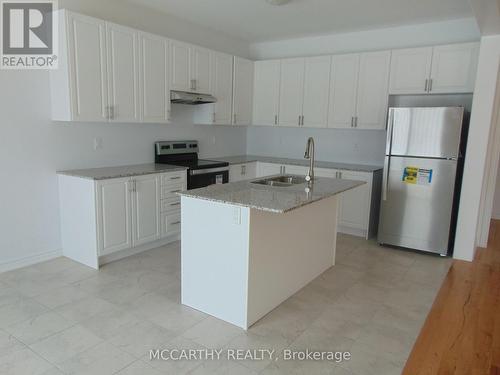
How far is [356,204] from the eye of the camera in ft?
15.5

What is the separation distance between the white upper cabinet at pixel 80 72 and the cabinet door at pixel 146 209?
76 centimetres

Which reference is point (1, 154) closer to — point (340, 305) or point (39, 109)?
point (39, 109)

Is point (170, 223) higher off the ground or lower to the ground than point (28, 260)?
higher

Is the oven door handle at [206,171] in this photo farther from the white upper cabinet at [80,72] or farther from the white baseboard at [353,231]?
the white baseboard at [353,231]

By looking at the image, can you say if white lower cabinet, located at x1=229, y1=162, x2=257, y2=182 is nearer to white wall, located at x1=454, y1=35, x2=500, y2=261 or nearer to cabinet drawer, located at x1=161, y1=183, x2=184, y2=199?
cabinet drawer, located at x1=161, y1=183, x2=184, y2=199

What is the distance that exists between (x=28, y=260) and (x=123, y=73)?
6.75 ft

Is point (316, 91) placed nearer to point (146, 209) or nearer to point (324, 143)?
point (324, 143)

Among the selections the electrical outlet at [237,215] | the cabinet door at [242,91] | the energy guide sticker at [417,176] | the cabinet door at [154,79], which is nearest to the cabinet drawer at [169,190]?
the cabinet door at [154,79]

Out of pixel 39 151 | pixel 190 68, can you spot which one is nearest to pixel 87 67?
pixel 39 151

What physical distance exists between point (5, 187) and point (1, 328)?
1392 millimetres

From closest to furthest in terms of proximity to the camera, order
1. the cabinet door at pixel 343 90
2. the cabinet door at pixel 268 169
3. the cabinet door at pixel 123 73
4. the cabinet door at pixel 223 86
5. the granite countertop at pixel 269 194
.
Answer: the granite countertop at pixel 269 194 → the cabinet door at pixel 123 73 → the cabinet door at pixel 343 90 → the cabinet door at pixel 223 86 → the cabinet door at pixel 268 169

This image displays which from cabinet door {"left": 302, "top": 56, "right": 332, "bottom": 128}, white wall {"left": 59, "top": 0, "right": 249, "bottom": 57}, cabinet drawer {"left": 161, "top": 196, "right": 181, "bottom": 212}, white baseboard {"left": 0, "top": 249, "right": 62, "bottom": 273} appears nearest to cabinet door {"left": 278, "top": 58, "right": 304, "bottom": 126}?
cabinet door {"left": 302, "top": 56, "right": 332, "bottom": 128}

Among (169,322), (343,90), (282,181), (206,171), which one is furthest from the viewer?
(343,90)

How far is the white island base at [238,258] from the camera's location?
99.0 inches
